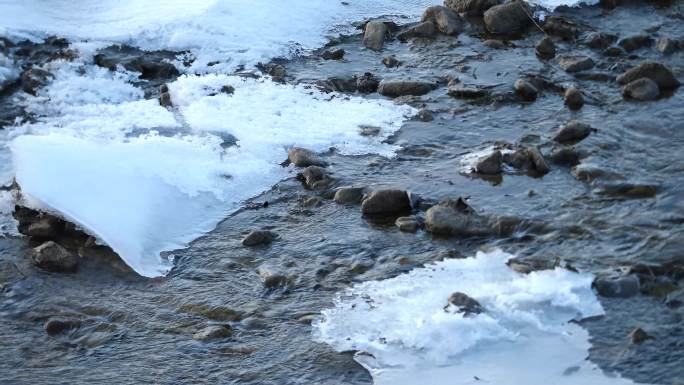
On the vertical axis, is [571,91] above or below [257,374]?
above

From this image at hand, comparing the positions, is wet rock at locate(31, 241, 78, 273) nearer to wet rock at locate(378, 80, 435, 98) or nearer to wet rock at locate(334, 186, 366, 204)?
wet rock at locate(334, 186, 366, 204)

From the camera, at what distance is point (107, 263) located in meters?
6.34

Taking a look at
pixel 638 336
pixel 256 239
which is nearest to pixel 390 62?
pixel 256 239

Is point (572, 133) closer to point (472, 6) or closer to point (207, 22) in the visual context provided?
point (472, 6)

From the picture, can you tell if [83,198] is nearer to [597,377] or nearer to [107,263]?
[107,263]

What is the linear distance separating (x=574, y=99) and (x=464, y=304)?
312 cm

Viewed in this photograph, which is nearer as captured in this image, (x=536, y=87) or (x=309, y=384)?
(x=309, y=384)

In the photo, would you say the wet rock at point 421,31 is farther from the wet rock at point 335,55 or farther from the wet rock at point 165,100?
the wet rock at point 165,100

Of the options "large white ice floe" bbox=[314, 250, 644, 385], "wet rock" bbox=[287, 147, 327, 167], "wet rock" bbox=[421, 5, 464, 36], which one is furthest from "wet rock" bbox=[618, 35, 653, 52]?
"large white ice floe" bbox=[314, 250, 644, 385]

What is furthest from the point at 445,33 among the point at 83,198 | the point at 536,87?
the point at 83,198

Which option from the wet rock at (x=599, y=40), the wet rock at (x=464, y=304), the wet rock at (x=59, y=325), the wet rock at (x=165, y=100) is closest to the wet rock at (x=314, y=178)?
the wet rock at (x=165, y=100)

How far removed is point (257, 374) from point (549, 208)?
2364mm

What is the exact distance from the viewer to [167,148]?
7.39 m

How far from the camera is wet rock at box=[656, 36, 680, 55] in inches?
337
